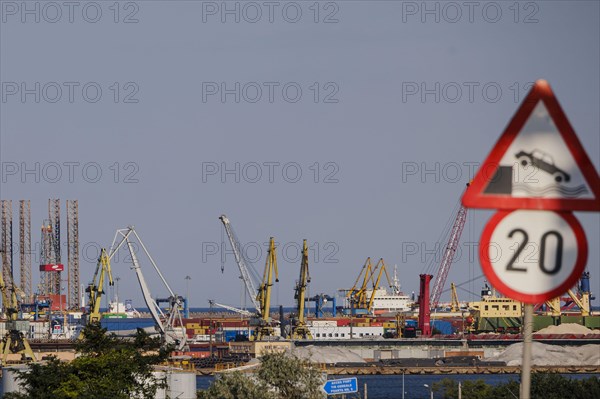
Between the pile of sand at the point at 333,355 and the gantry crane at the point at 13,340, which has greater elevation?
the gantry crane at the point at 13,340

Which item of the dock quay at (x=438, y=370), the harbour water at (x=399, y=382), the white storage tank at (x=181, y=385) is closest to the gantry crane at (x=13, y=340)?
the harbour water at (x=399, y=382)

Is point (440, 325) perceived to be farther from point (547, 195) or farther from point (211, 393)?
point (547, 195)

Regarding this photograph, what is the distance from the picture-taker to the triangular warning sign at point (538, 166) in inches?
240

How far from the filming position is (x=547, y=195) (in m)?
6.12

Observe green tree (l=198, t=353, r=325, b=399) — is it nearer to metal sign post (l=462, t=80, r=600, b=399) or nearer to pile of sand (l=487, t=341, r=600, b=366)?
metal sign post (l=462, t=80, r=600, b=399)

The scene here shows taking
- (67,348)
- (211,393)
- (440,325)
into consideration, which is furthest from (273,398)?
(440,325)

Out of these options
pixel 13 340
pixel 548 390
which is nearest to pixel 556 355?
pixel 13 340

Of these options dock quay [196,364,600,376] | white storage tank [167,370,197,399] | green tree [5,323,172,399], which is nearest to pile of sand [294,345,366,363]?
dock quay [196,364,600,376]

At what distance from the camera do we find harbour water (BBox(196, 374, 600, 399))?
3711 inches

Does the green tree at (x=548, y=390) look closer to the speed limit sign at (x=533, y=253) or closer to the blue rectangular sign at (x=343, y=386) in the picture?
the blue rectangular sign at (x=343, y=386)

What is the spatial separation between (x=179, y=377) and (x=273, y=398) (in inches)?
393

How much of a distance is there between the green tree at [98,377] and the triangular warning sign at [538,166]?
3281cm

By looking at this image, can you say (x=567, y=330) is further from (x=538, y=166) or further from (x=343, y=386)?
(x=538, y=166)

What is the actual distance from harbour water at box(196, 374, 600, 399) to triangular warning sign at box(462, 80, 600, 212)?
3220 inches
